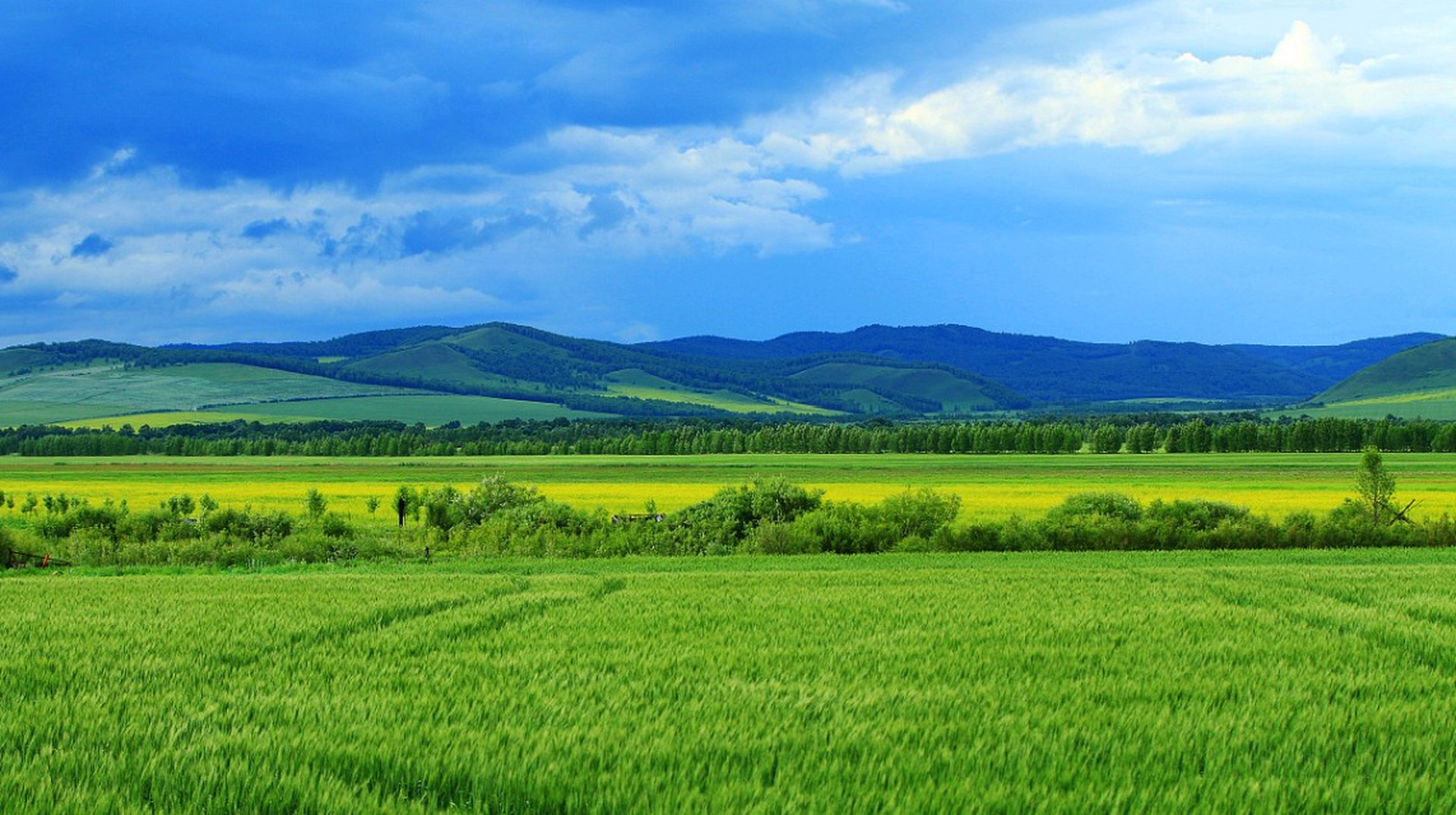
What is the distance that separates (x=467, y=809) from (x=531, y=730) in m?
1.62

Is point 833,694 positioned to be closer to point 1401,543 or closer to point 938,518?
point 938,518

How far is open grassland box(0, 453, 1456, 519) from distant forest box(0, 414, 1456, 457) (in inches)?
496

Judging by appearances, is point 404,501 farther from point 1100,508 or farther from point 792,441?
point 792,441

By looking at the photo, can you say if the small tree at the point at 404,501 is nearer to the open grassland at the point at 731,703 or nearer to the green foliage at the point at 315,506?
the green foliage at the point at 315,506

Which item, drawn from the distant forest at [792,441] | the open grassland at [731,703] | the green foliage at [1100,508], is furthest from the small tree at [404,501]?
the distant forest at [792,441]

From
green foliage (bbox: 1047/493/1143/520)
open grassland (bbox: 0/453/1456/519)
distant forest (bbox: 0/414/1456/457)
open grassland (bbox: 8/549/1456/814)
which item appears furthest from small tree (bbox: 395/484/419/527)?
distant forest (bbox: 0/414/1456/457)

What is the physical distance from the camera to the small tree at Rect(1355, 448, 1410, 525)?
122ft

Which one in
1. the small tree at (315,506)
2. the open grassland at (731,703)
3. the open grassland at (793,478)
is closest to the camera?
the open grassland at (731,703)

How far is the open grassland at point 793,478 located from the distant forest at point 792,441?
12.6 m

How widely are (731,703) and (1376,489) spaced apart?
120 feet

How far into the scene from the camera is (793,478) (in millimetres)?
89938

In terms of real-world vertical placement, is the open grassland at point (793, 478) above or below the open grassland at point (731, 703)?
below

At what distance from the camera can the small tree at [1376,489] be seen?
122ft

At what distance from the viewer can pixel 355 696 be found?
1011 cm
